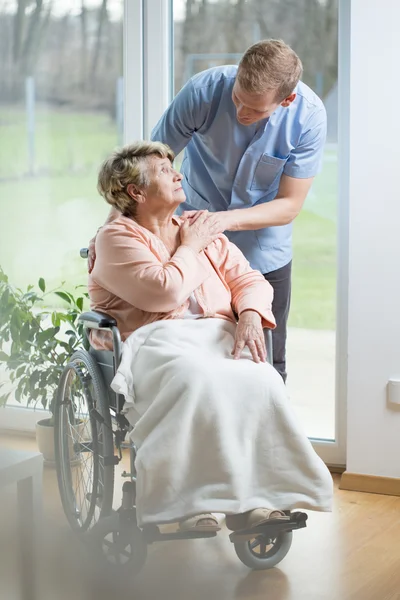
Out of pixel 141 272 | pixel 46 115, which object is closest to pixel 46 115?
pixel 46 115

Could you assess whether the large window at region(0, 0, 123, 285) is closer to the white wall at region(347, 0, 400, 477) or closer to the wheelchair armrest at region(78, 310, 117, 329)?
the wheelchair armrest at region(78, 310, 117, 329)

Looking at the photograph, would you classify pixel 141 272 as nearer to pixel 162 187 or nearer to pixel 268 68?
pixel 162 187

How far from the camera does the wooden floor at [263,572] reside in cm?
32

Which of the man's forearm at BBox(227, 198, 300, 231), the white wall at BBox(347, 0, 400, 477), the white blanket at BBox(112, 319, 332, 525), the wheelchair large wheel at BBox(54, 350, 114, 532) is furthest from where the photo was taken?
the white wall at BBox(347, 0, 400, 477)

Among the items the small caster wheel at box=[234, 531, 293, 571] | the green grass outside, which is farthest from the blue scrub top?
the green grass outside

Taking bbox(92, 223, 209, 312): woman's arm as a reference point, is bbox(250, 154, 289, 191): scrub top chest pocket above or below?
above

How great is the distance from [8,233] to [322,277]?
208cm

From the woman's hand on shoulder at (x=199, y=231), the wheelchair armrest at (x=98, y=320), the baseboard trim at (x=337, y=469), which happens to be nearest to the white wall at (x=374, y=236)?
the baseboard trim at (x=337, y=469)

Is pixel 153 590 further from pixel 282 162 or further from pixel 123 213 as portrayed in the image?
pixel 282 162

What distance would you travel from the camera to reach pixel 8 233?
308mm

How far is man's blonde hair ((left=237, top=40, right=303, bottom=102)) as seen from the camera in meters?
1.52

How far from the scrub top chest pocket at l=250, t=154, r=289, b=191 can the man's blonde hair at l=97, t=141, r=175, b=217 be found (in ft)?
0.97

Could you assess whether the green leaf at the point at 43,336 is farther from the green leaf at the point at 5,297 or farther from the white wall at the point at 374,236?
the white wall at the point at 374,236

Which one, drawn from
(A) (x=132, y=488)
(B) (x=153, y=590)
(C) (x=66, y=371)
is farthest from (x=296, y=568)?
(B) (x=153, y=590)
